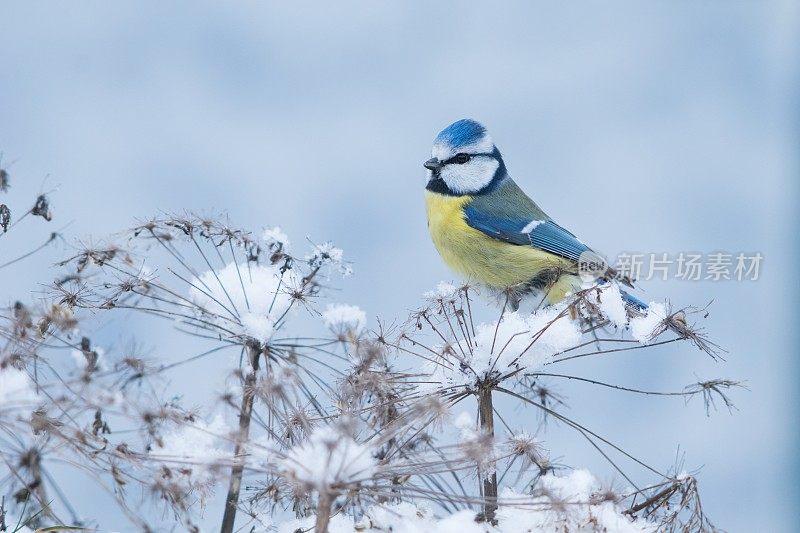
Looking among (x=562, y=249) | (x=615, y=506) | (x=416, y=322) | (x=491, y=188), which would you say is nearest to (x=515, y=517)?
(x=615, y=506)

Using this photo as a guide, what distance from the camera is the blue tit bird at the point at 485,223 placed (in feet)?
15.5

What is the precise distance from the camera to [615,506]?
2.65 metres

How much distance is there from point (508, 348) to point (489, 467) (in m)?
0.47

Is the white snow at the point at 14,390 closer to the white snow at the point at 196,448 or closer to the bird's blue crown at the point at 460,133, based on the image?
the white snow at the point at 196,448

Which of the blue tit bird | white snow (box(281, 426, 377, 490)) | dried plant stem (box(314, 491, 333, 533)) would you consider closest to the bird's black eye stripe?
the blue tit bird

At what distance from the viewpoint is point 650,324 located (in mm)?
3072

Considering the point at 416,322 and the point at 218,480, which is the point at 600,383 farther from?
the point at 218,480

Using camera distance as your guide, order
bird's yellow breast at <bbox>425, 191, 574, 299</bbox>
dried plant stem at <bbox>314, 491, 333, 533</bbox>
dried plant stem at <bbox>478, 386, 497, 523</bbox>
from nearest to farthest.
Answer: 1. dried plant stem at <bbox>314, 491, 333, 533</bbox>
2. dried plant stem at <bbox>478, 386, 497, 523</bbox>
3. bird's yellow breast at <bbox>425, 191, 574, 299</bbox>

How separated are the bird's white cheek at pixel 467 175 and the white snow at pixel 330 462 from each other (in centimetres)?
288

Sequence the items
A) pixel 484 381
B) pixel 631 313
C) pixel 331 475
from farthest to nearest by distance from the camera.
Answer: pixel 631 313 < pixel 484 381 < pixel 331 475

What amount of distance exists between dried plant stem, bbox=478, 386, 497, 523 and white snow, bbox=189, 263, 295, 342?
650 mm

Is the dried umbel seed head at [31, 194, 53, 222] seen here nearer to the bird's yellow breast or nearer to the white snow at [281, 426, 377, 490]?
the white snow at [281, 426, 377, 490]

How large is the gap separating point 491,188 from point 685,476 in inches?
104

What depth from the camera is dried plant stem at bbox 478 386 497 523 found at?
2568 millimetres
